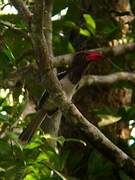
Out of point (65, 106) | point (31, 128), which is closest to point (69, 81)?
point (31, 128)

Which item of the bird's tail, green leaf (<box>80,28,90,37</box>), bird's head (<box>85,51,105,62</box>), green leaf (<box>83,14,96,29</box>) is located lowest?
the bird's tail

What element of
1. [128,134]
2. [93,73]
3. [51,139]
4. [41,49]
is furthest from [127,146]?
[41,49]

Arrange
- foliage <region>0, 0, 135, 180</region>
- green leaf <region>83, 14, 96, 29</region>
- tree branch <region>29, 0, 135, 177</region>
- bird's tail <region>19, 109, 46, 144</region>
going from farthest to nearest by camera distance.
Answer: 1. green leaf <region>83, 14, 96, 29</region>
2. bird's tail <region>19, 109, 46, 144</region>
3. foliage <region>0, 0, 135, 180</region>
4. tree branch <region>29, 0, 135, 177</region>

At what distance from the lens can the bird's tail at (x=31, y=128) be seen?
2.12m

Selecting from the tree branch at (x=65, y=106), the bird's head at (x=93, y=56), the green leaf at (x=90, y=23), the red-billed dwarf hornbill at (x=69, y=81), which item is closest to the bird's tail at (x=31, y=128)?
the red-billed dwarf hornbill at (x=69, y=81)

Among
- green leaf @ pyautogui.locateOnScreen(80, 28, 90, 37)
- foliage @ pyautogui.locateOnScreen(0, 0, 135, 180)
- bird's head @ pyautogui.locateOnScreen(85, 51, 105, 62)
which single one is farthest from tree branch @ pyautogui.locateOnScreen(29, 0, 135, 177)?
green leaf @ pyautogui.locateOnScreen(80, 28, 90, 37)

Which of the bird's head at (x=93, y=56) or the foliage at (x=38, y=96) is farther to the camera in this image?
the bird's head at (x=93, y=56)

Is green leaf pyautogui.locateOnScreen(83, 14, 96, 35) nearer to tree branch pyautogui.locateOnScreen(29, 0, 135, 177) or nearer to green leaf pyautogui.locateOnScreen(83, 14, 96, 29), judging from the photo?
green leaf pyautogui.locateOnScreen(83, 14, 96, 29)

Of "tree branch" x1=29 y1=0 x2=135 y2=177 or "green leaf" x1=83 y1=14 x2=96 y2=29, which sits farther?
"green leaf" x1=83 y1=14 x2=96 y2=29

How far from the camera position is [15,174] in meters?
1.90

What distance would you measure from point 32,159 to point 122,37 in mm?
973

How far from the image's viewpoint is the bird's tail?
83.4 inches

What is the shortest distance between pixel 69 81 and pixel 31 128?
0.41 m

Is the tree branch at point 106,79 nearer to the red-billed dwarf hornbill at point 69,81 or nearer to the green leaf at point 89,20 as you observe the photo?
the red-billed dwarf hornbill at point 69,81
